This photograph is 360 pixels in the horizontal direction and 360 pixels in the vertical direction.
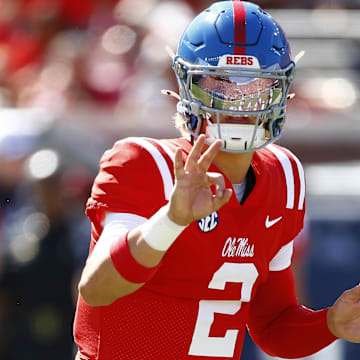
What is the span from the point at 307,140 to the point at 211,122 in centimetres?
210

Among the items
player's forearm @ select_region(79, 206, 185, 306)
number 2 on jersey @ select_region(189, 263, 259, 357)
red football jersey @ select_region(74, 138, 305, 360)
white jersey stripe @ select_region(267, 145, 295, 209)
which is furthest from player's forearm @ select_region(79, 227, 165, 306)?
white jersey stripe @ select_region(267, 145, 295, 209)

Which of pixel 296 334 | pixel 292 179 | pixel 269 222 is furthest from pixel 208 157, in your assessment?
pixel 296 334

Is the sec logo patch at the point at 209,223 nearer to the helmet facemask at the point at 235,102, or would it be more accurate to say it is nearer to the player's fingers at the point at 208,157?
the helmet facemask at the point at 235,102

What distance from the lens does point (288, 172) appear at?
2.21 meters

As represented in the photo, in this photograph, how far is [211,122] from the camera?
79.8 inches

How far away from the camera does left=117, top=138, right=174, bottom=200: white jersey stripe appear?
6.31 feet

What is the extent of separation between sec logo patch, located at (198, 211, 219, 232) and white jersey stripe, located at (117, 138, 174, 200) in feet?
0.34

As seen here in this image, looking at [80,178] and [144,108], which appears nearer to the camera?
[80,178]

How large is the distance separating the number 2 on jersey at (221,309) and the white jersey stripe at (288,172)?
0.68 ft

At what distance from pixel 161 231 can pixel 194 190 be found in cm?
11

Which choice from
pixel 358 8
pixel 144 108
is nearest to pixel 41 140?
pixel 144 108

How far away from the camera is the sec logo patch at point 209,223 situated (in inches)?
77.1

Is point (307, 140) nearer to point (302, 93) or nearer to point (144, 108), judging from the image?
point (144, 108)

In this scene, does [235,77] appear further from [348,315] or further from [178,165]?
[348,315]
